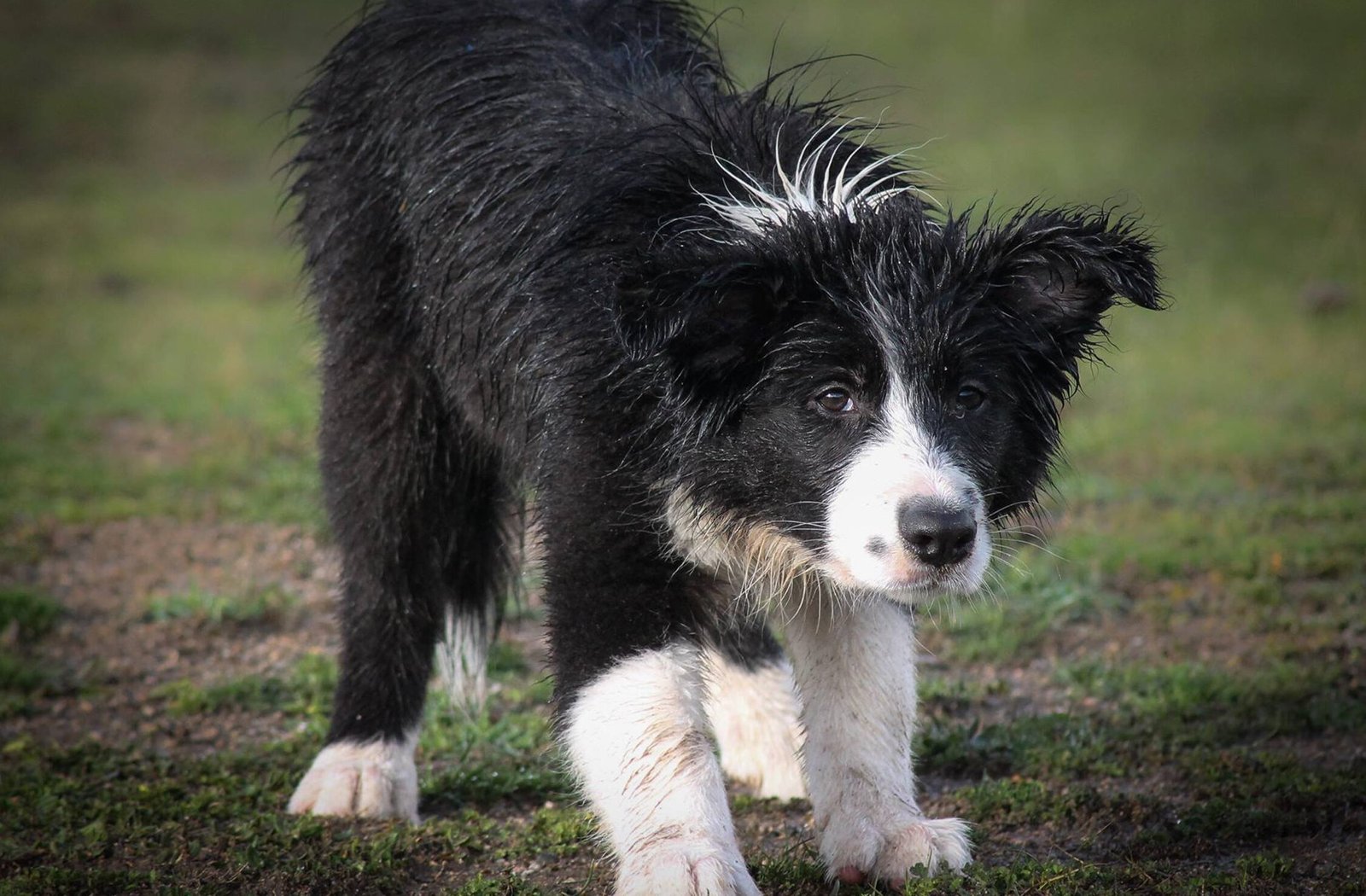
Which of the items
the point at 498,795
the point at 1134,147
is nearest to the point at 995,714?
the point at 498,795

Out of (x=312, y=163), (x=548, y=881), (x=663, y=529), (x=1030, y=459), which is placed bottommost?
(x=548, y=881)

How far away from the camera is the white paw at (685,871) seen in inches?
139

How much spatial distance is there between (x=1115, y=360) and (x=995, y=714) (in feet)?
22.9

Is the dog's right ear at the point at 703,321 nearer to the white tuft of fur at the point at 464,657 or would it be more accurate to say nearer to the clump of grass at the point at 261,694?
the white tuft of fur at the point at 464,657

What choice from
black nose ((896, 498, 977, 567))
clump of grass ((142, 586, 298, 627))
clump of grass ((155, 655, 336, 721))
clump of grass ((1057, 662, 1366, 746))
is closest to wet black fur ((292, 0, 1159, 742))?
black nose ((896, 498, 977, 567))

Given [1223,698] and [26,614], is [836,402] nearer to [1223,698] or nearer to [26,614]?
[1223,698]

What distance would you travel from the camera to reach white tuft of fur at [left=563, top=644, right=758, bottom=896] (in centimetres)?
361

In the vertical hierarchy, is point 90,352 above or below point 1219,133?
below

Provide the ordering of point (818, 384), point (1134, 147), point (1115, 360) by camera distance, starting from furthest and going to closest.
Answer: point (1134, 147) → point (1115, 360) → point (818, 384)

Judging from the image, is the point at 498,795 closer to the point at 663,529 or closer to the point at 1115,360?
the point at 663,529

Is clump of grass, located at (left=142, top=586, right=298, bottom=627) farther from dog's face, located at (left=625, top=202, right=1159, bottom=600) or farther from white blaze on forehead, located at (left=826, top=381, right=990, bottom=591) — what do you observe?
white blaze on forehead, located at (left=826, top=381, right=990, bottom=591)

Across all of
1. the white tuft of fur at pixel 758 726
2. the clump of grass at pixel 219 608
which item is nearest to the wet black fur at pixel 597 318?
the white tuft of fur at pixel 758 726

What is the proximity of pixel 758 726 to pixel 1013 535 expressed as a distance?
4.29 ft

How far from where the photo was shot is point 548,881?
13.7 ft
